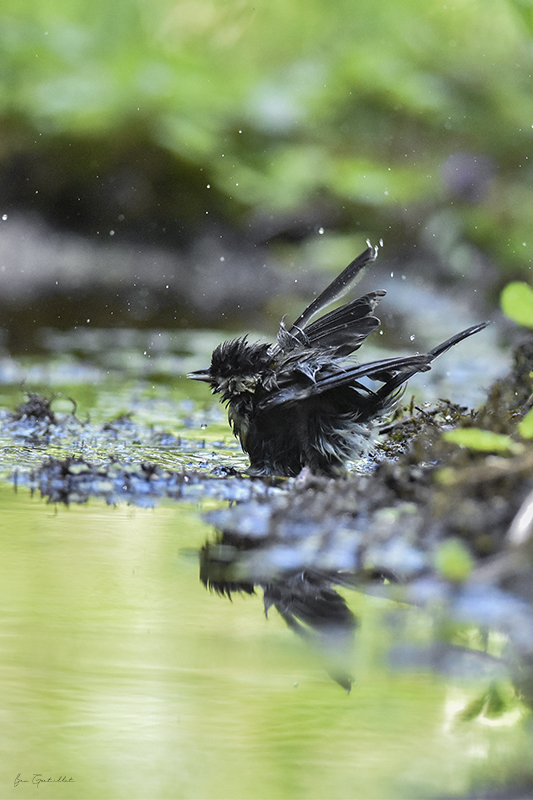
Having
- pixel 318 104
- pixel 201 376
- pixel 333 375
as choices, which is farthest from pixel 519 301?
pixel 318 104

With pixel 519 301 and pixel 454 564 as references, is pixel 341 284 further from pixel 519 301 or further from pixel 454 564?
pixel 454 564

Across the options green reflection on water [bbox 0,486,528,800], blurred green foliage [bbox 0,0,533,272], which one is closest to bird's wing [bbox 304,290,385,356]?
green reflection on water [bbox 0,486,528,800]

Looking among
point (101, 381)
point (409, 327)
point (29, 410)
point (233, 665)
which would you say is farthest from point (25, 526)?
point (409, 327)

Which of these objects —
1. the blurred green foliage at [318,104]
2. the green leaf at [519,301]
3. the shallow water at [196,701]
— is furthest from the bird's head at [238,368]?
the blurred green foliage at [318,104]

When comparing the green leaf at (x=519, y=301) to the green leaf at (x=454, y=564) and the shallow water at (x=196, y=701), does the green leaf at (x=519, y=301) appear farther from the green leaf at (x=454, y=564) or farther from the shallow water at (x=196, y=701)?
the shallow water at (x=196, y=701)

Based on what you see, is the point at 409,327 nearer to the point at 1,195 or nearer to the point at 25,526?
the point at 1,195

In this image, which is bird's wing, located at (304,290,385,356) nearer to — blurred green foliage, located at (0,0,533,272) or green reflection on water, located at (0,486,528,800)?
green reflection on water, located at (0,486,528,800)
